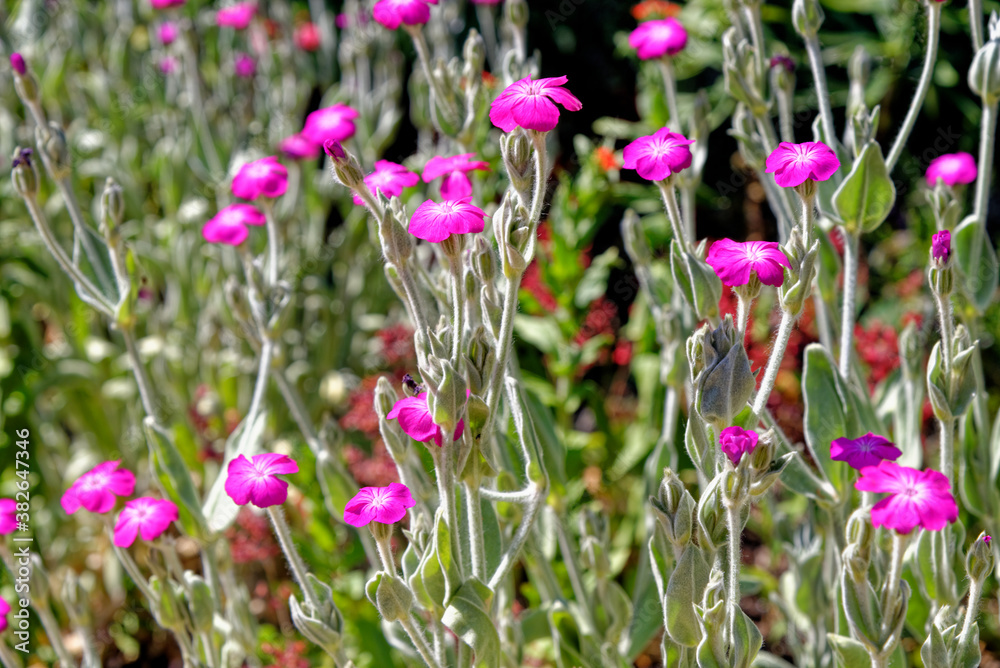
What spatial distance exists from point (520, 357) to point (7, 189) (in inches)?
63.4

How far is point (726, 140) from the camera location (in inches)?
152

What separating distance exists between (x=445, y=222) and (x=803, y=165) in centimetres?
42

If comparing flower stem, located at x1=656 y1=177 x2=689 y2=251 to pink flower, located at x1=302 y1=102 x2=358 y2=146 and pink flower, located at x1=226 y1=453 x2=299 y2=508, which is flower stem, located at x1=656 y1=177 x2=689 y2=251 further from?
pink flower, located at x1=302 y1=102 x2=358 y2=146

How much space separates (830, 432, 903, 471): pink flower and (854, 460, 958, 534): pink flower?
0.06 m

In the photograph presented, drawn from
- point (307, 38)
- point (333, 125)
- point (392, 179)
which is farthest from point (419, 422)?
point (307, 38)

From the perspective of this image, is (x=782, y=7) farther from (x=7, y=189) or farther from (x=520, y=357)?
(x=7, y=189)

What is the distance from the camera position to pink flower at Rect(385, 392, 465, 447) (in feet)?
3.47

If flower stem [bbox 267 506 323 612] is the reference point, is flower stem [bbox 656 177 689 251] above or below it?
above

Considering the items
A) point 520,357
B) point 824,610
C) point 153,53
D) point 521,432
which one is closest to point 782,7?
point 520,357

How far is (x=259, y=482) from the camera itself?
1166mm

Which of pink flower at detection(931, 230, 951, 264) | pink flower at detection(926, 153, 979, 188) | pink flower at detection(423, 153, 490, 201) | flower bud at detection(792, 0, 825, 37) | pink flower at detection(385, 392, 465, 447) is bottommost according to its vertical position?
pink flower at detection(926, 153, 979, 188)

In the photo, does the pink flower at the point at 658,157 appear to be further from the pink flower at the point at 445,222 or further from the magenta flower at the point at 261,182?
the magenta flower at the point at 261,182

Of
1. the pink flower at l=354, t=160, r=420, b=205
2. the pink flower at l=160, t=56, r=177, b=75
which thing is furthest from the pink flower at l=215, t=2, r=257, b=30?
the pink flower at l=354, t=160, r=420, b=205

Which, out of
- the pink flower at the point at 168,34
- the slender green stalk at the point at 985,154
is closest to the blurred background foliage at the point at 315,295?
the pink flower at the point at 168,34
